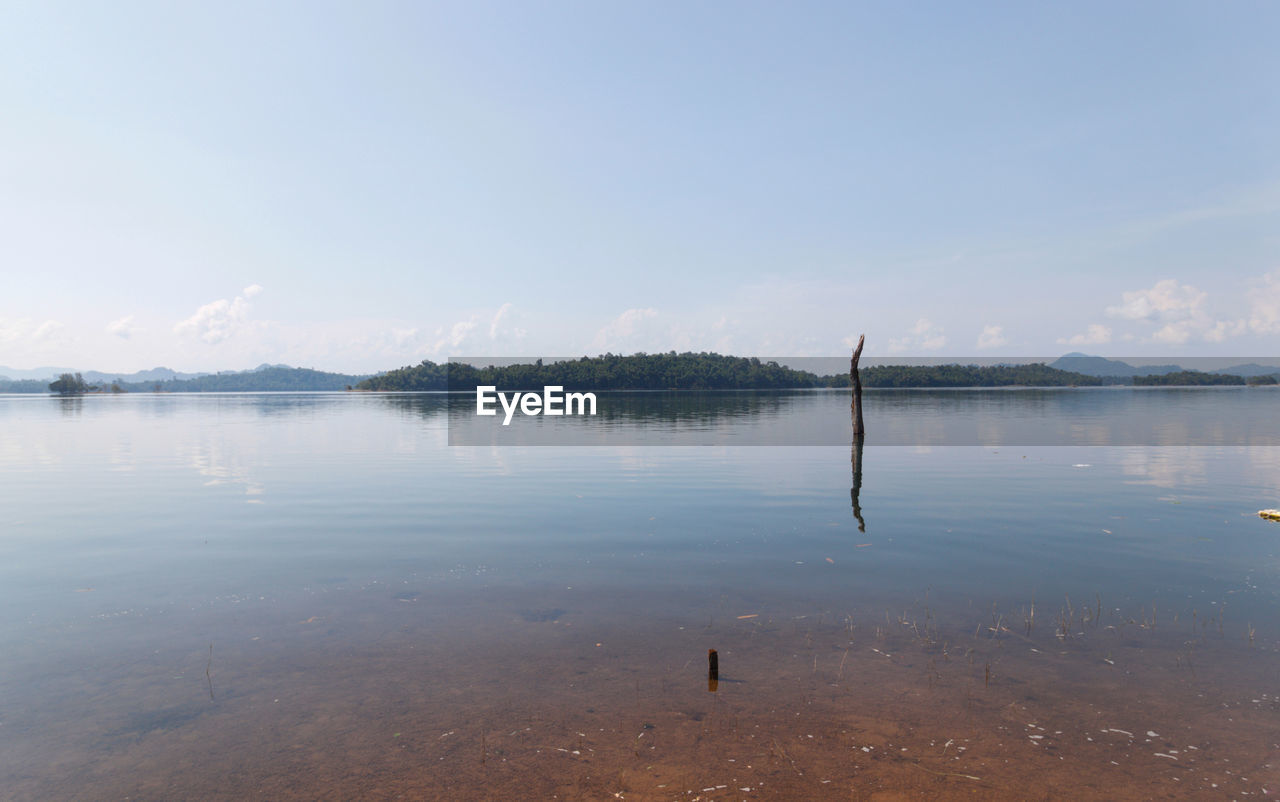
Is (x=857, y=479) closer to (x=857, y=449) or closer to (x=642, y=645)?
(x=857, y=449)

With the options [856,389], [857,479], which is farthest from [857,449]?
[857,479]

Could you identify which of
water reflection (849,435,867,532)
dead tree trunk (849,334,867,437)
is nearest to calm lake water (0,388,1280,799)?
water reflection (849,435,867,532)

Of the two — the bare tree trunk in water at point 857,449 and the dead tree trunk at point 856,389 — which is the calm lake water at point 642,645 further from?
the dead tree trunk at point 856,389

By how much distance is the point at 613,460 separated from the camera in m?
42.6

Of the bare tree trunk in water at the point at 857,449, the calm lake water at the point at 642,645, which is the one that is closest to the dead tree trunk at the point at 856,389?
the bare tree trunk in water at the point at 857,449

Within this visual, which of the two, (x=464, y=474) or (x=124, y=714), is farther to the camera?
(x=464, y=474)

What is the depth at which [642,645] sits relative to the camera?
40.1 ft

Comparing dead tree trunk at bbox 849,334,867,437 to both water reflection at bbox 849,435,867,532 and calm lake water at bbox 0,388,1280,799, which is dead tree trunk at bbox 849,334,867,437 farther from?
calm lake water at bbox 0,388,1280,799

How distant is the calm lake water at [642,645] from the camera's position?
8.31m

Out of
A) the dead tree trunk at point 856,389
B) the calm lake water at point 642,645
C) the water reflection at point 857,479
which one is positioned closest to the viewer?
the calm lake water at point 642,645

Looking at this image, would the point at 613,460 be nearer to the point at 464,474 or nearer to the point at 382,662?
the point at 464,474

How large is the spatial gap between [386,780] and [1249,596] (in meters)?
17.8

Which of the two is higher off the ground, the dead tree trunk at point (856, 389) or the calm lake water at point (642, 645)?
the dead tree trunk at point (856, 389)

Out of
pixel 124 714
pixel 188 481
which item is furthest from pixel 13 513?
pixel 124 714
